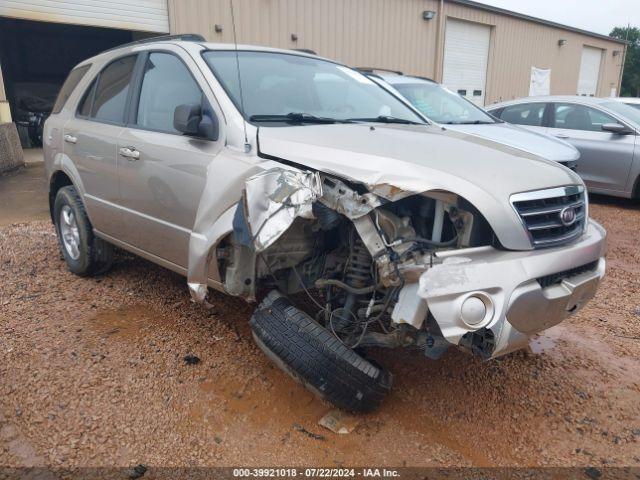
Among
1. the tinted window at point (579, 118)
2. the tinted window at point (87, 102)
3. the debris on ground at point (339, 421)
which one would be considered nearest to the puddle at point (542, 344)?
the debris on ground at point (339, 421)

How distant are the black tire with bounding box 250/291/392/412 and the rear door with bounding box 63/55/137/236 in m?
1.83

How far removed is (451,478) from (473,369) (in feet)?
3.19

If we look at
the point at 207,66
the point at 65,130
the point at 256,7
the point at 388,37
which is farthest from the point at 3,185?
the point at 388,37

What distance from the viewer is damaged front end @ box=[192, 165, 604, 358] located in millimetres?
2141

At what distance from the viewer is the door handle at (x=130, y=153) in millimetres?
3454

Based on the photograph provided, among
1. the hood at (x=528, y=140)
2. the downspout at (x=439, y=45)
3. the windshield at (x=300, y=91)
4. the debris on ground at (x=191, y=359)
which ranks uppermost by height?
the downspout at (x=439, y=45)

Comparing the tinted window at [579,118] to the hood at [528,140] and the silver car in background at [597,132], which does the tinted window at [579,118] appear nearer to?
the silver car in background at [597,132]

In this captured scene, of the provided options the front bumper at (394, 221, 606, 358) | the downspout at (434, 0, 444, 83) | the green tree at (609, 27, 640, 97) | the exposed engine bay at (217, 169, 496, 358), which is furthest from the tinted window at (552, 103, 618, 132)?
the green tree at (609, 27, 640, 97)

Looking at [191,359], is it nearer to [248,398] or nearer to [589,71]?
[248,398]

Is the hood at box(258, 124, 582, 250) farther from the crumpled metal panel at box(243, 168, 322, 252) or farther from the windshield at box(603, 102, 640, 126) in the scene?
the windshield at box(603, 102, 640, 126)

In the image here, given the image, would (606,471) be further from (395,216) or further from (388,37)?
(388,37)

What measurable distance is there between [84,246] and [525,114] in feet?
22.3

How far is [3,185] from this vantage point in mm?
8789

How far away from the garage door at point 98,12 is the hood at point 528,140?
24.4ft
